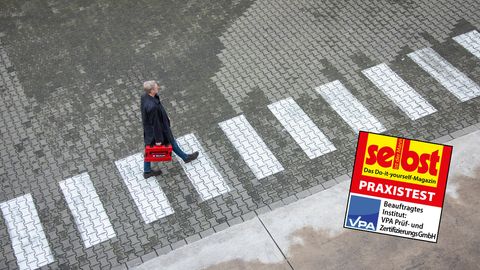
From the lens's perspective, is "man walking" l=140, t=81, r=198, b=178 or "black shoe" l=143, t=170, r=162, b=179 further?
"black shoe" l=143, t=170, r=162, b=179

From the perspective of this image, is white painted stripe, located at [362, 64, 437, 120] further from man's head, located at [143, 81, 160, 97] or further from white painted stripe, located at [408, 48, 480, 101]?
man's head, located at [143, 81, 160, 97]

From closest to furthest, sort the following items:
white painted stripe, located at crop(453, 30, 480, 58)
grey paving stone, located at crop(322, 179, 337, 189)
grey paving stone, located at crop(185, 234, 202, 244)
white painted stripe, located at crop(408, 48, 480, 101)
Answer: grey paving stone, located at crop(185, 234, 202, 244), grey paving stone, located at crop(322, 179, 337, 189), white painted stripe, located at crop(408, 48, 480, 101), white painted stripe, located at crop(453, 30, 480, 58)

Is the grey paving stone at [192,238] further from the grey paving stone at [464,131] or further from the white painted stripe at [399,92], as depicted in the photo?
the grey paving stone at [464,131]

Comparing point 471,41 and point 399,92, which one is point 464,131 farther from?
point 471,41

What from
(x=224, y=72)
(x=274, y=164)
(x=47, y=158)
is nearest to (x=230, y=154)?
(x=274, y=164)

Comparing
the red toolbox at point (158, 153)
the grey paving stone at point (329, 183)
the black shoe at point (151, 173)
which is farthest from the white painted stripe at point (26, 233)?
the grey paving stone at point (329, 183)

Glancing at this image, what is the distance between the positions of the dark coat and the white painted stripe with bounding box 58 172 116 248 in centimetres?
147

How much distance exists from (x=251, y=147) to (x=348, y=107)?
86.5 inches

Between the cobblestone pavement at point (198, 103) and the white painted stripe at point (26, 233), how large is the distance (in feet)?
0.08

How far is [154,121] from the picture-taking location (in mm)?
10266

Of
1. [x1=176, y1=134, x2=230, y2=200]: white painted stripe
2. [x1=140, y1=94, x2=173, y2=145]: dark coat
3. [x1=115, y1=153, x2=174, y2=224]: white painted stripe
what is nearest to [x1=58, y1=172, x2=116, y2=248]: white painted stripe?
[x1=115, y1=153, x2=174, y2=224]: white painted stripe

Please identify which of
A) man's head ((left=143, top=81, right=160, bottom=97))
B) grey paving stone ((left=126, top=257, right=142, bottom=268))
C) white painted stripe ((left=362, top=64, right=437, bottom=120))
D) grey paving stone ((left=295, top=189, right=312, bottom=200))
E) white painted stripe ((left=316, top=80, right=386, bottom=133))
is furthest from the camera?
white painted stripe ((left=362, top=64, right=437, bottom=120))

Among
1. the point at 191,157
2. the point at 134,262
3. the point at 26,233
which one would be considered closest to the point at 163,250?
the point at 134,262

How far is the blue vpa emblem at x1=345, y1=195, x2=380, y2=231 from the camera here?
26.9 feet
